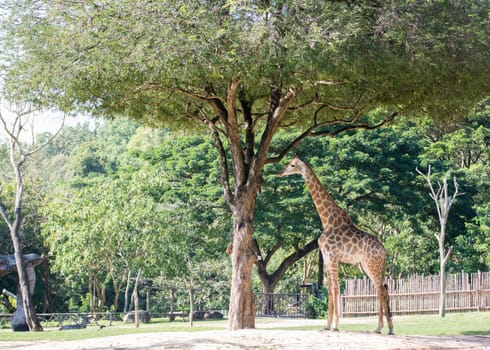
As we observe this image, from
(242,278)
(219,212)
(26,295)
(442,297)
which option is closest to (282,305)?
(219,212)

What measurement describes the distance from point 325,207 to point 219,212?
743 inches

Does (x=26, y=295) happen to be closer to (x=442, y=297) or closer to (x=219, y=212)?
(x=219, y=212)

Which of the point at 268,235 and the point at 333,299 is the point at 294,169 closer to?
the point at 333,299

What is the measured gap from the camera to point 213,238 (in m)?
34.5

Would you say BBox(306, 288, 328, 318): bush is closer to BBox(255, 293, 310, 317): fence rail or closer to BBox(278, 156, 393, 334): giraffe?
BBox(255, 293, 310, 317): fence rail

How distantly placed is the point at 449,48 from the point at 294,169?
385cm

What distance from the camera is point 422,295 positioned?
2847 cm

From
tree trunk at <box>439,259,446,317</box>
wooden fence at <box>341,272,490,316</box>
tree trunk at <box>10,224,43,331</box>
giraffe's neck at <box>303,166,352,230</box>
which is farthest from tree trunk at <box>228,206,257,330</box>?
wooden fence at <box>341,272,490,316</box>

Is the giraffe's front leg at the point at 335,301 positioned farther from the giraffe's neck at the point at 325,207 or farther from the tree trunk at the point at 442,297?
the tree trunk at the point at 442,297

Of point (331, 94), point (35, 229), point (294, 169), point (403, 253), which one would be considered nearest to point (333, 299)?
point (294, 169)

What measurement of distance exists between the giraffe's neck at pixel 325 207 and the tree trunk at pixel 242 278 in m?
1.44

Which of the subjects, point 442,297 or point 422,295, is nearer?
point 442,297

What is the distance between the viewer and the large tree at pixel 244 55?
13359 mm

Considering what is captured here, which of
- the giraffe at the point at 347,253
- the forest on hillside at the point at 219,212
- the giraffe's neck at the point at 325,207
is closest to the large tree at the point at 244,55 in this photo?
the giraffe's neck at the point at 325,207
